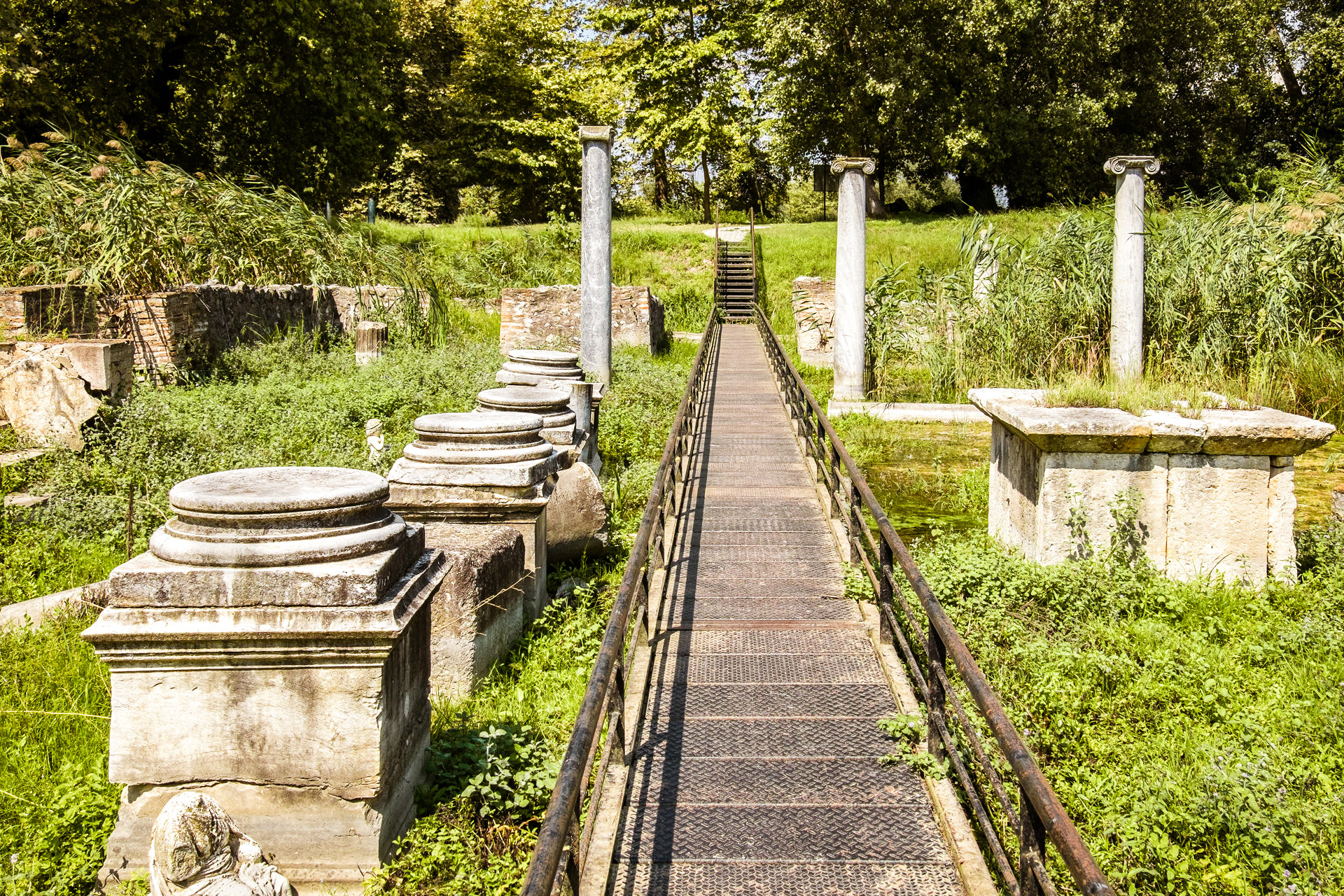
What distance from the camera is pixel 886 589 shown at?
4.58m

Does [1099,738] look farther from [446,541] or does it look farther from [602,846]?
[446,541]

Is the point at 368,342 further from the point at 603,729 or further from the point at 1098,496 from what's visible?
the point at 603,729

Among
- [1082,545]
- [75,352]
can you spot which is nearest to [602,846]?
[1082,545]

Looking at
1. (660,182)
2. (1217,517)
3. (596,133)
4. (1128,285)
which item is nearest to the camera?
(1217,517)

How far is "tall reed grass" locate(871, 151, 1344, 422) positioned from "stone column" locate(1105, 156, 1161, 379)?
325mm

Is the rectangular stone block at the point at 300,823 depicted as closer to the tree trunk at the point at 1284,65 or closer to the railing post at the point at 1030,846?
the railing post at the point at 1030,846

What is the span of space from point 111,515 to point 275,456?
137 cm

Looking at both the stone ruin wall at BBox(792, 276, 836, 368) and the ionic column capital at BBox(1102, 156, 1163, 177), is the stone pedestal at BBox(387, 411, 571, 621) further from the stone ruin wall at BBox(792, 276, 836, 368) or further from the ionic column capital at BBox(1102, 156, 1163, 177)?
the stone ruin wall at BBox(792, 276, 836, 368)

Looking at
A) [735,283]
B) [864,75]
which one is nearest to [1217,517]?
[735,283]

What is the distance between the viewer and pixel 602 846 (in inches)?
120

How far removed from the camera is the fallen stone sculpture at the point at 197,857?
8.61 ft

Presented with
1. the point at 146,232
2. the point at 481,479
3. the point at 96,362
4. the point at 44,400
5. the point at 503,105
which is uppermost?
the point at 503,105

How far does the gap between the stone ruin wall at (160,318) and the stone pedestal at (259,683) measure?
7.31 metres

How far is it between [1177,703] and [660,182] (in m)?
37.0
